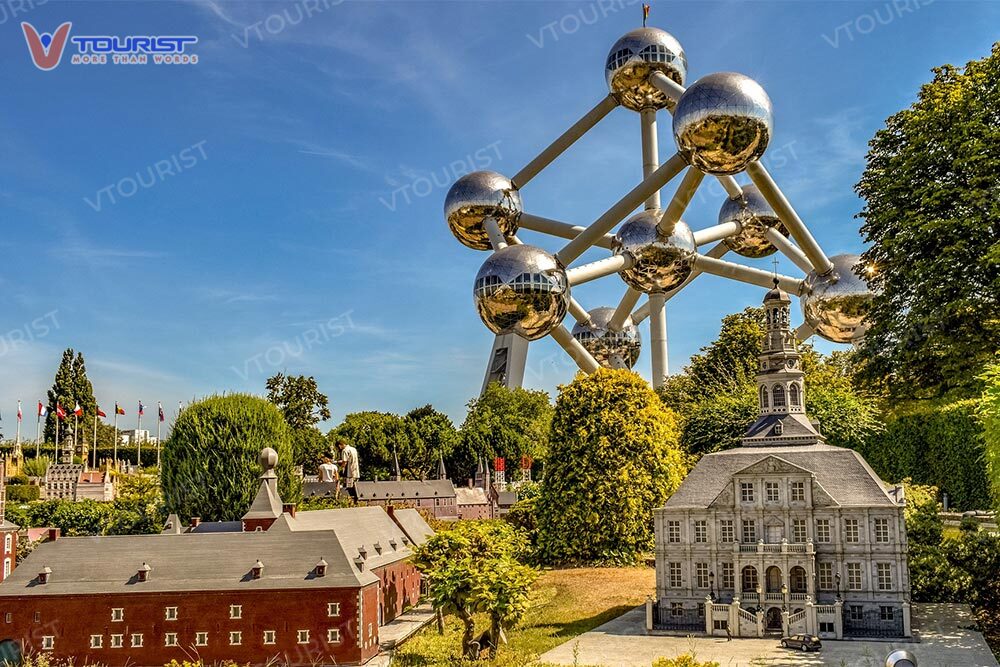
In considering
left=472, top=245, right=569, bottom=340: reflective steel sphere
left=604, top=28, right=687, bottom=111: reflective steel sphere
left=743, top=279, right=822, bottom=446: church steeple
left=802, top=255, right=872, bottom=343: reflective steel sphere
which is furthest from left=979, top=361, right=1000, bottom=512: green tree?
left=604, top=28, right=687, bottom=111: reflective steel sphere

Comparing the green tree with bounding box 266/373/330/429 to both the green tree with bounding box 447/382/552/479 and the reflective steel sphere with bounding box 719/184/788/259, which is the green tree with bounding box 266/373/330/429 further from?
the reflective steel sphere with bounding box 719/184/788/259

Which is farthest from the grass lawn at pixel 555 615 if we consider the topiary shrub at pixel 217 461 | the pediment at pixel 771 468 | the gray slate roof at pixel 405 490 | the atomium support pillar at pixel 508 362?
the atomium support pillar at pixel 508 362

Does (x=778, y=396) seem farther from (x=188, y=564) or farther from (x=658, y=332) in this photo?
(x=188, y=564)

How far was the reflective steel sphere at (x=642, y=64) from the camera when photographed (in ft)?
108

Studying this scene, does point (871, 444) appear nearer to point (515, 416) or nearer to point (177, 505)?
point (177, 505)

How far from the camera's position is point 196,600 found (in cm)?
3180

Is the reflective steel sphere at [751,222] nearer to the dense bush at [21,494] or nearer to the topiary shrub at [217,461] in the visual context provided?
the topiary shrub at [217,461]

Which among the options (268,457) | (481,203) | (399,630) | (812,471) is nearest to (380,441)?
(268,457)

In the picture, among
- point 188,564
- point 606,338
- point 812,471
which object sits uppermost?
point 606,338

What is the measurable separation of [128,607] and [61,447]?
93919 mm

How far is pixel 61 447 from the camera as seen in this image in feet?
375

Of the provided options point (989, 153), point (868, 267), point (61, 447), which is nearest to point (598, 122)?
point (868, 267)

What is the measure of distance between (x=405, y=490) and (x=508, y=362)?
1742 inches

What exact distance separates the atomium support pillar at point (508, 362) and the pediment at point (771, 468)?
86928 millimetres
